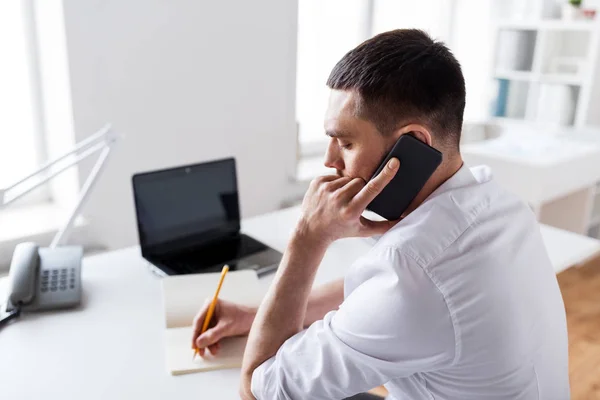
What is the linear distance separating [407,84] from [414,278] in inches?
11.0

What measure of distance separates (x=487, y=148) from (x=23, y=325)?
220 centimetres

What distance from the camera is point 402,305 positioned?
0.72 m

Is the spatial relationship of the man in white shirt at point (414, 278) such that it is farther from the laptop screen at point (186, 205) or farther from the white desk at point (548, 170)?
the white desk at point (548, 170)

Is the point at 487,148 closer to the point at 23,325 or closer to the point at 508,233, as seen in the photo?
the point at 508,233

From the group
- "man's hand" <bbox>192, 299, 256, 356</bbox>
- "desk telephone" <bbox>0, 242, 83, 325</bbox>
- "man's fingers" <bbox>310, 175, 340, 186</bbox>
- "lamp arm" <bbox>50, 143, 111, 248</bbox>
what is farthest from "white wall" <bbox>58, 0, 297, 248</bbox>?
"man's fingers" <bbox>310, 175, 340, 186</bbox>

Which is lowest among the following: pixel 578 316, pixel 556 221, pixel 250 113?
pixel 578 316

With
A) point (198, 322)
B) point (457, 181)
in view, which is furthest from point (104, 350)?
point (457, 181)

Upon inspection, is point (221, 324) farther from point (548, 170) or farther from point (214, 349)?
point (548, 170)

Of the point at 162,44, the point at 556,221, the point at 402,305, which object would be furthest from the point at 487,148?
the point at 402,305

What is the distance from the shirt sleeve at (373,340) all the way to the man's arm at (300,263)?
2.2 inches

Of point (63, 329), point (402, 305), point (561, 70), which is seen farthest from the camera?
point (561, 70)

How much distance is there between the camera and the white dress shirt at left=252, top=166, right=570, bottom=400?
73 cm

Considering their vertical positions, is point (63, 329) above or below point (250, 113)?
below

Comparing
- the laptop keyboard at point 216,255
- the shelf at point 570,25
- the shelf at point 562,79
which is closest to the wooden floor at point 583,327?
the laptop keyboard at point 216,255
